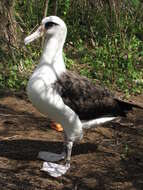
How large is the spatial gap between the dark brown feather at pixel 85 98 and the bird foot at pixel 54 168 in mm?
473

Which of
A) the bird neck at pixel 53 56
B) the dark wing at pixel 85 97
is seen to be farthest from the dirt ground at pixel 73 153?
the bird neck at pixel 53 56

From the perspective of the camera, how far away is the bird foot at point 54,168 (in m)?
3.73

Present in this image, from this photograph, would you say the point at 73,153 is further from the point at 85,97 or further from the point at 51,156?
the point at 85,97

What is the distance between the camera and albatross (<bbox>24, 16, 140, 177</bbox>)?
3621 millimetres

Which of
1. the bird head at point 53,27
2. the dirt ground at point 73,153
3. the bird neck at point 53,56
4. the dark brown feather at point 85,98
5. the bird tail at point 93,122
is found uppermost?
the bird head at point 53,27

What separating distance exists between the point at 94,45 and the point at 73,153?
401 cm

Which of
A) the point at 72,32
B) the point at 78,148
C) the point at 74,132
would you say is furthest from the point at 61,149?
the point at 72,32

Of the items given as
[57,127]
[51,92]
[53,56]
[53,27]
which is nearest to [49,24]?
[53,27]

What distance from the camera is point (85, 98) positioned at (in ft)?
13.0

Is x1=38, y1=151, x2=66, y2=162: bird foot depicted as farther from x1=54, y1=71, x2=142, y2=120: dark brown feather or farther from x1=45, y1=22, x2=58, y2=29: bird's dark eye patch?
x1=45, y1=22, x2=58, y2=29: bird's dark eye patch

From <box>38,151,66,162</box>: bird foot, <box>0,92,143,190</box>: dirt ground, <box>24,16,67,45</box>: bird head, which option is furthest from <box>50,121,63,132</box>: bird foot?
<box>24,16,67,45</box>: bird head

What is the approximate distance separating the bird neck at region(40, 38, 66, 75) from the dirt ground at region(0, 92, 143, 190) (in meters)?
0.89

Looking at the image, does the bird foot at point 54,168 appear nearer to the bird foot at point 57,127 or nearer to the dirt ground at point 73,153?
the dirt ground at point 73,153

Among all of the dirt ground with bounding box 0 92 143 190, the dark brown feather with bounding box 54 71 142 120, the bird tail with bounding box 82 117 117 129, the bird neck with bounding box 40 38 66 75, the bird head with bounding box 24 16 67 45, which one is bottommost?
the dirt ground with bounding box 0 92 143 190
